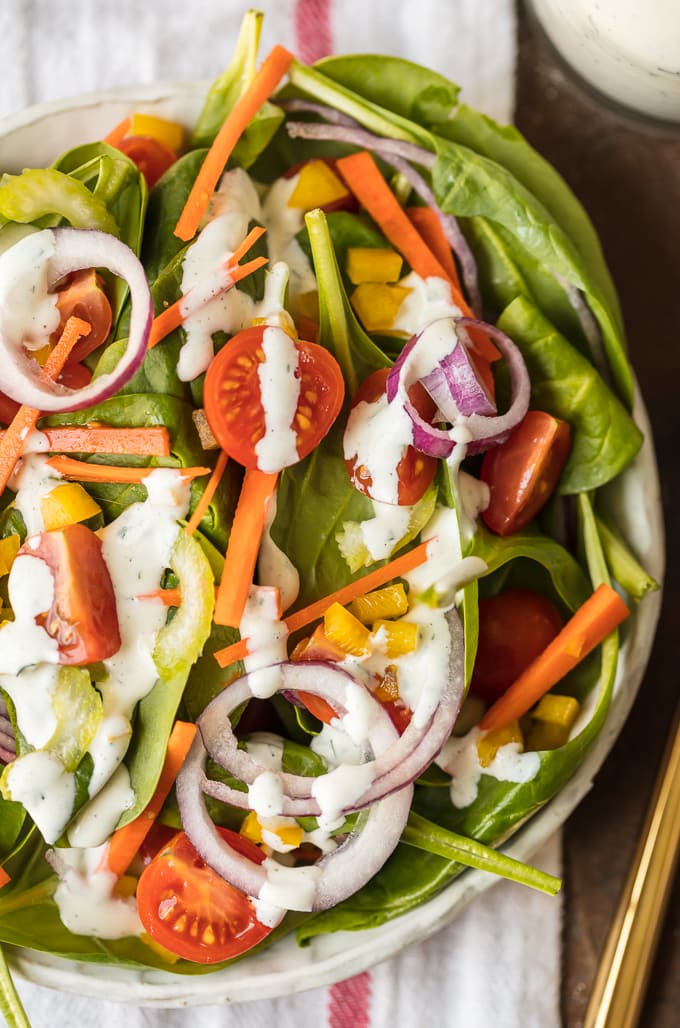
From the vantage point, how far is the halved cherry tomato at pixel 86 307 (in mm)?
1486

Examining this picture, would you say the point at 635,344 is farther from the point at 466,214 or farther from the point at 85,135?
the point at 85,135

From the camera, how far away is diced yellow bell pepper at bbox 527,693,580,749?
161 centimetres

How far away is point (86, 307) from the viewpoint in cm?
149

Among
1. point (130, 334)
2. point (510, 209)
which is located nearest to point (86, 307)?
point (130, 334)

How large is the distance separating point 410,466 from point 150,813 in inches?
25.7

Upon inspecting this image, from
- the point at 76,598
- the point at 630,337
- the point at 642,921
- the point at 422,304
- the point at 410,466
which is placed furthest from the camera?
the point at 630,337

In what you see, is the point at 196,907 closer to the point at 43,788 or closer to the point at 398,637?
the point at 43,788

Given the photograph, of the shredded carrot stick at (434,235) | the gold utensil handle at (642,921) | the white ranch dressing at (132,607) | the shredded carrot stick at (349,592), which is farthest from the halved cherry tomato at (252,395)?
the gold utensil handle at (642,921)

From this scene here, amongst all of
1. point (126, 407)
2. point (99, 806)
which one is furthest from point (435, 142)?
point (99, 806)

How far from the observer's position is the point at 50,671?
4.71 ft

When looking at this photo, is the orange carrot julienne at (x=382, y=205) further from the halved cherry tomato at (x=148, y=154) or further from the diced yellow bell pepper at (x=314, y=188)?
the halved cherry tomato at (x=148, y=154)

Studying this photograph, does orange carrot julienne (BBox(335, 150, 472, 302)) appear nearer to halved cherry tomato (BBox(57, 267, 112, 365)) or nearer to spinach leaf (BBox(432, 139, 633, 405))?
spinach leaf (BBox(432, 139, 633, 405))

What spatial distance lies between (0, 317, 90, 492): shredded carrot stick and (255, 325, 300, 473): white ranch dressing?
27 centimetres

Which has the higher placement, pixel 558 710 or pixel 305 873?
pixel 558 710
